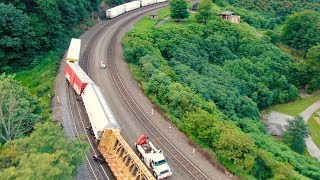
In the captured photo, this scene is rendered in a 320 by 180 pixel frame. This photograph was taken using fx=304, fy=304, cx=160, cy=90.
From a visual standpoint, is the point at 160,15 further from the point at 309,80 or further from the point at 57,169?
the point at 57,169

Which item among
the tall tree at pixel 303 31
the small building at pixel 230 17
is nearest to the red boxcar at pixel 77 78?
the small building at pixel 230 17

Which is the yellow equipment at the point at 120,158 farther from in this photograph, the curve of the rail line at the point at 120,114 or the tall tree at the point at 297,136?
the tall tree at the point at 297,136

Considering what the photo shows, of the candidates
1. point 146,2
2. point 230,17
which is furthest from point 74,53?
point 146,2

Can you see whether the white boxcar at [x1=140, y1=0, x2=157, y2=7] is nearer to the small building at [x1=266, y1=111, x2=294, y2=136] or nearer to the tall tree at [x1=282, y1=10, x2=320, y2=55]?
the tall tree at [x1=282, y1=10, x2=320, y2=55]

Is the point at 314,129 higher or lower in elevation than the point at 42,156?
lower

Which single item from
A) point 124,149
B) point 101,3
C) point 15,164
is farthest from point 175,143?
point 101,3

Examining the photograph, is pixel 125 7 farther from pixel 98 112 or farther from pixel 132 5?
pixel 98 112

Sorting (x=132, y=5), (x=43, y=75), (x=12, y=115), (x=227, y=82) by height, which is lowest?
(x=227, y=82)
